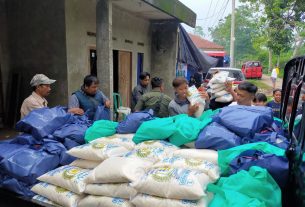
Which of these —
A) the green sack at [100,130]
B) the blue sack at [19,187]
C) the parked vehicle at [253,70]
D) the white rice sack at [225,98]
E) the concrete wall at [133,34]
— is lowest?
the blue sack at [19,187]

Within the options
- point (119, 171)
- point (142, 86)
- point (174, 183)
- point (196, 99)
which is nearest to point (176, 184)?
point (174, 183)

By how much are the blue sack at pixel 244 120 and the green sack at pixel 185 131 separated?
200 millimetres

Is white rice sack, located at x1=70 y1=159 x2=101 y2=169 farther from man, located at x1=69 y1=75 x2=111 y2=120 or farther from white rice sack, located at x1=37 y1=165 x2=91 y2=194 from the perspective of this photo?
man, located at x1=69 y1=75 x2=111 y2=120

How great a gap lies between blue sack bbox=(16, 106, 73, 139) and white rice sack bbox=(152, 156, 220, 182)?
1.19 m

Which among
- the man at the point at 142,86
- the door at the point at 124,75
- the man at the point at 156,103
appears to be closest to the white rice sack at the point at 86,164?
the man at the point at 156,103

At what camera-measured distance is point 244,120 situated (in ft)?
7.91

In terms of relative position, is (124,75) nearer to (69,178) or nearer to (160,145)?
(160,145)

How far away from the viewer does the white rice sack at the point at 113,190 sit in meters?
1.99

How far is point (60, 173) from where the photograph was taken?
2279 mm

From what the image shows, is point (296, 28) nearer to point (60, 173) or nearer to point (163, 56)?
point (163, 56)

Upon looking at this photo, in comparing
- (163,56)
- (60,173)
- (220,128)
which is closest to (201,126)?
(220,128)

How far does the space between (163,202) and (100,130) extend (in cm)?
119

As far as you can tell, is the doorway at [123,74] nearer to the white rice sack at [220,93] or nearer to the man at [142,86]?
the man at [142,86]

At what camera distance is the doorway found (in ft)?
26.6
